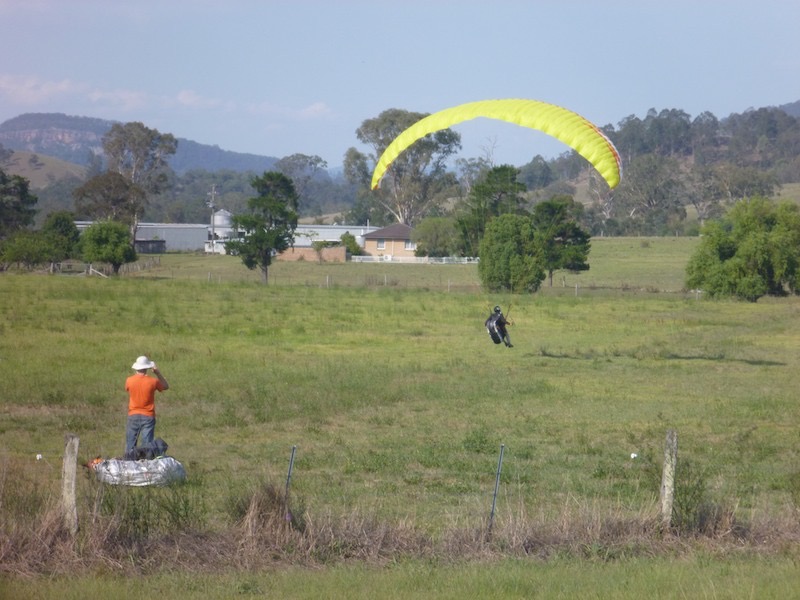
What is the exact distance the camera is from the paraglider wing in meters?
16.6

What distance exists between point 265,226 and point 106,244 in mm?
9695

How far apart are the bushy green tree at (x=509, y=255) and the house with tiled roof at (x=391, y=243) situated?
39969 mm

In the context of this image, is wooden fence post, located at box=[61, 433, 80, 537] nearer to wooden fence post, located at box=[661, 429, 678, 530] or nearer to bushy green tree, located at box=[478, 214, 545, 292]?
wooden fence post, located at box=[661, 429, 678, 530]

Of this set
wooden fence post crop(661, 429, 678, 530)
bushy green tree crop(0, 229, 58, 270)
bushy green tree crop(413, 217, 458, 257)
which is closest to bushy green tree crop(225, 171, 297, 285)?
bushy green tree crop(0, 229, 58, 270)

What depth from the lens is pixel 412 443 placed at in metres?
14.6

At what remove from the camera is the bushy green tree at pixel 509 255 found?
159 feet

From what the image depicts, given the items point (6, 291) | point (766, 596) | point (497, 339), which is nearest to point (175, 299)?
point (6, 291)

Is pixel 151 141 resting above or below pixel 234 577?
above

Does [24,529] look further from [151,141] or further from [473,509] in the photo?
[151,141]

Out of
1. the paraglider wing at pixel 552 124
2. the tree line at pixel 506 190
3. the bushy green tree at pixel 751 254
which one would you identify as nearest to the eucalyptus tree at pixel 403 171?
the tree line at pixel 506 190

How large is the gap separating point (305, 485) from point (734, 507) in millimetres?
4684

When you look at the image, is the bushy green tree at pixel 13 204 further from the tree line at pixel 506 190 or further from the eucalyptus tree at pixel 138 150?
the eucalyptus tree at pixel 138 150

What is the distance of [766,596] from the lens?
7359mm

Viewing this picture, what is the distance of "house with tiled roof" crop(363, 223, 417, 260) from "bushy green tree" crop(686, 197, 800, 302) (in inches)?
1597
